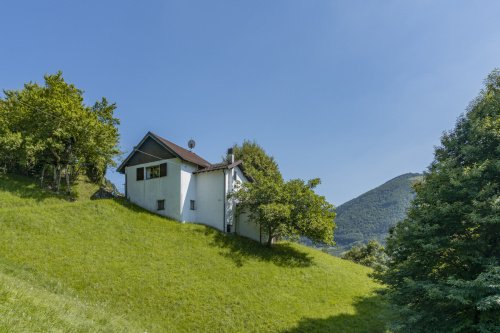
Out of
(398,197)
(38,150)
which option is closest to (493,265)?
(38,150)

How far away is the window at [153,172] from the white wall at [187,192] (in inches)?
111

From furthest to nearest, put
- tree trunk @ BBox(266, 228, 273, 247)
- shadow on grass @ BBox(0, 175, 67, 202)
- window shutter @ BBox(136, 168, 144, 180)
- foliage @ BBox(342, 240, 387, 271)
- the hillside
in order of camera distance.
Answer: the hillside
foliage @ BBox(342, 240, 387, 271)
window shutter @ BBox(136, 168, 144, 180)
shadow on grass @ BBox(0, 175, 67, 202)
tree trunk @ BBox(266, 228, 273, 247)

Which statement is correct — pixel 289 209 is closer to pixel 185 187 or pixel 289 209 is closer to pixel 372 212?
pixel 185 187

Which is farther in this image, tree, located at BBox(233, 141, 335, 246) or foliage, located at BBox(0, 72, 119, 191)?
foliage, located at BBox(0, 72, 119, 191)

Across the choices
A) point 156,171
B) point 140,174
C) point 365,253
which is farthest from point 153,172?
point 365,253

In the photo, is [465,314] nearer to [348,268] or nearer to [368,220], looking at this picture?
[348,268]

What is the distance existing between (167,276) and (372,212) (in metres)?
114

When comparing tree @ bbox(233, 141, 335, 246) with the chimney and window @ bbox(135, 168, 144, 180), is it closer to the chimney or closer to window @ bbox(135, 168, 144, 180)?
the chimney

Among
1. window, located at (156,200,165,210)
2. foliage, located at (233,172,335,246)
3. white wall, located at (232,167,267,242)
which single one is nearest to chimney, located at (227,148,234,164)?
white wall, located at (232,167,267,242)

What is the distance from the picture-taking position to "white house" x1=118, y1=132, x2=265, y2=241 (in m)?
28.8

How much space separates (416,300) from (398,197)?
120 meters

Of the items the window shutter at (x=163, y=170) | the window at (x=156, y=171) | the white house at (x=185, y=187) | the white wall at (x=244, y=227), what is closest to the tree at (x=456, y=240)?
the white wall at (x=244, y=227)

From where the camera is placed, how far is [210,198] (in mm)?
29578

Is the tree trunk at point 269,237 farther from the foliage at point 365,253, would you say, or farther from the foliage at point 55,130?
the foliage at point 55,130
